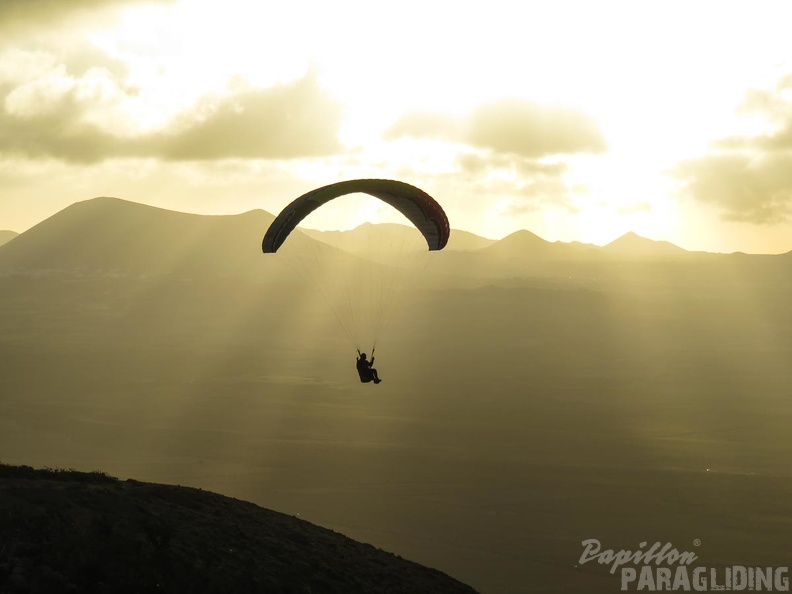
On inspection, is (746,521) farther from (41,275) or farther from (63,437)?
(41,275)

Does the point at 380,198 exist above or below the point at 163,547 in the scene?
above

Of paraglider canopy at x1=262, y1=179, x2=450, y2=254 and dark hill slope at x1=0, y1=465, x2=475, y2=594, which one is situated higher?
paraglider canopy at x1=262, y1=179, x2=450, y2=254

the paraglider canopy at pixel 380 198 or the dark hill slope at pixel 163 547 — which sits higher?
the paraglider canopy at pixel 380 198

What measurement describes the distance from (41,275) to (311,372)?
119m

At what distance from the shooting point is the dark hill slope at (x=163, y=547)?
13922 mm

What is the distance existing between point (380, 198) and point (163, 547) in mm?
13072

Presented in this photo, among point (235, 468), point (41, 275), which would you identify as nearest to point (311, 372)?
point (235, 468)

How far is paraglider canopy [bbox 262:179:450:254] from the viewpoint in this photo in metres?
23.4

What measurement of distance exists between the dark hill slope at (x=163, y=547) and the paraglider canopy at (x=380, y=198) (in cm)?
803

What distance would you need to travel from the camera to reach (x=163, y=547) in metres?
15.9

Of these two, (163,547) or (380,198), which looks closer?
(163,547)

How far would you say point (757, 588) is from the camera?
119ft

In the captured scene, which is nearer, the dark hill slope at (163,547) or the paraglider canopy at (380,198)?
the dark hill slope at (163,547)

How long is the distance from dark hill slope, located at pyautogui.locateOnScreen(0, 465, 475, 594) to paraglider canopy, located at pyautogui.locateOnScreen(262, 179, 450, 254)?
8032mm
